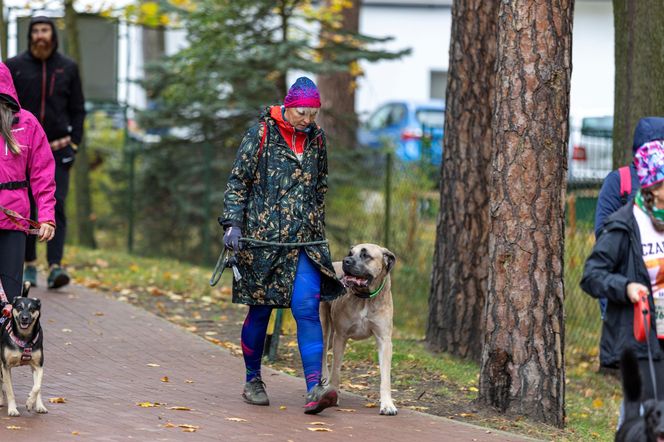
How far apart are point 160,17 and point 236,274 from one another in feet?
36.7

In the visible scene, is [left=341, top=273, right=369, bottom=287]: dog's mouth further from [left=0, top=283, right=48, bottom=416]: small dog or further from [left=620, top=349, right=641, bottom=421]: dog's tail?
[left=620, top=349, right=641, bottom=421]: dog's tail

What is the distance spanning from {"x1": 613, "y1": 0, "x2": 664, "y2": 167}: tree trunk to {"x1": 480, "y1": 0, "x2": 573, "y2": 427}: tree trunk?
339 centimetres

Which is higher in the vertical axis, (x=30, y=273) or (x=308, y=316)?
(x=308, y=316)

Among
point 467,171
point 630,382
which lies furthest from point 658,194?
point 467,171

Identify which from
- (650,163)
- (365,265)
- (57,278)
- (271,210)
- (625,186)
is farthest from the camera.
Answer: (57,278)

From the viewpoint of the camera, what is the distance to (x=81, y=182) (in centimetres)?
1767

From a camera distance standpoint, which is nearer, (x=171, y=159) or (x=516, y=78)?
(x=516, y=78)

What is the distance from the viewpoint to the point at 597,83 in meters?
37.5

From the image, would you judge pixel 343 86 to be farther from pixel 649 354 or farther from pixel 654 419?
pixel 654 419

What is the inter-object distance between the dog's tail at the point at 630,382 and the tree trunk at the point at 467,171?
184 inches

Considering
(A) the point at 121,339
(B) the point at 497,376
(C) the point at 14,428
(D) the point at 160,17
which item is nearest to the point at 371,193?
(D) the point at 160,17

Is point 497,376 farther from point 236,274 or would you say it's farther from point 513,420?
point 236,274

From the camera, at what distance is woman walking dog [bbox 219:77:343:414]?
7.33 m

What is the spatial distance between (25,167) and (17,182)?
0.38 ft
